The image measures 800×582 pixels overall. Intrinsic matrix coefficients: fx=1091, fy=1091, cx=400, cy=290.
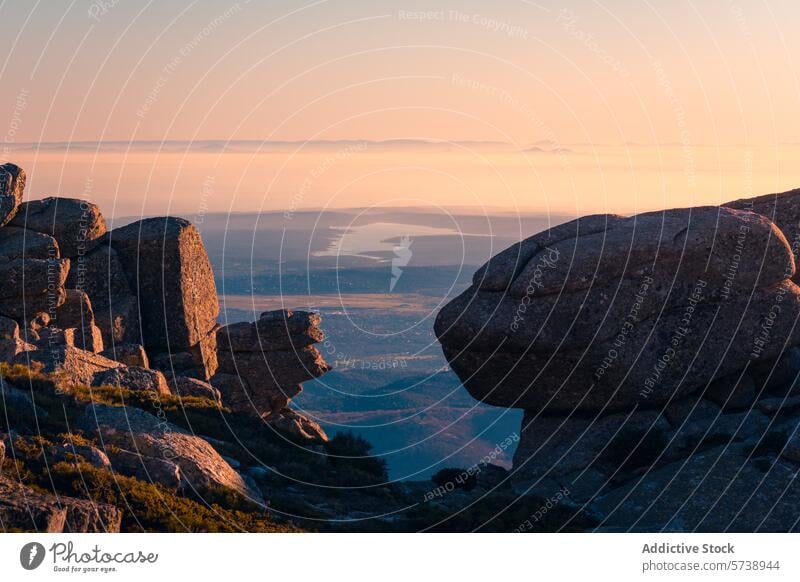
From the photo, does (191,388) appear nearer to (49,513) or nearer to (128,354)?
(128,354)

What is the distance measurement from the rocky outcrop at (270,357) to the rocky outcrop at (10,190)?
1374 centimetres

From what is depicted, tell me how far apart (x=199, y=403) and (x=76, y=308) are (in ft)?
36.6

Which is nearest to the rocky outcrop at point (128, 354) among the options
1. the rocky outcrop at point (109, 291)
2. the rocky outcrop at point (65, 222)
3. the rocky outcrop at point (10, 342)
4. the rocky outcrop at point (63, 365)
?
the rocky outcrop at point (109, 291)

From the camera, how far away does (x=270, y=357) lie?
2544 inches

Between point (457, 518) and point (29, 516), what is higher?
point (29, 516)

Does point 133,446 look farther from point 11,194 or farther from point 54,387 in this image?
point 11,194

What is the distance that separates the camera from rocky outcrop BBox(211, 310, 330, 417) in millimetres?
63688

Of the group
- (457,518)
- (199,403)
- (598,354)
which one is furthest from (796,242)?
(199,403)

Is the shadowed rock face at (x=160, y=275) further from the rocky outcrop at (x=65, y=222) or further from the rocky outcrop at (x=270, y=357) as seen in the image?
the rocky outcrop at (x=270, y=357)

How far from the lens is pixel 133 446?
3384 centimetres

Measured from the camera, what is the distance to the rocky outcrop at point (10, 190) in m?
55.2
